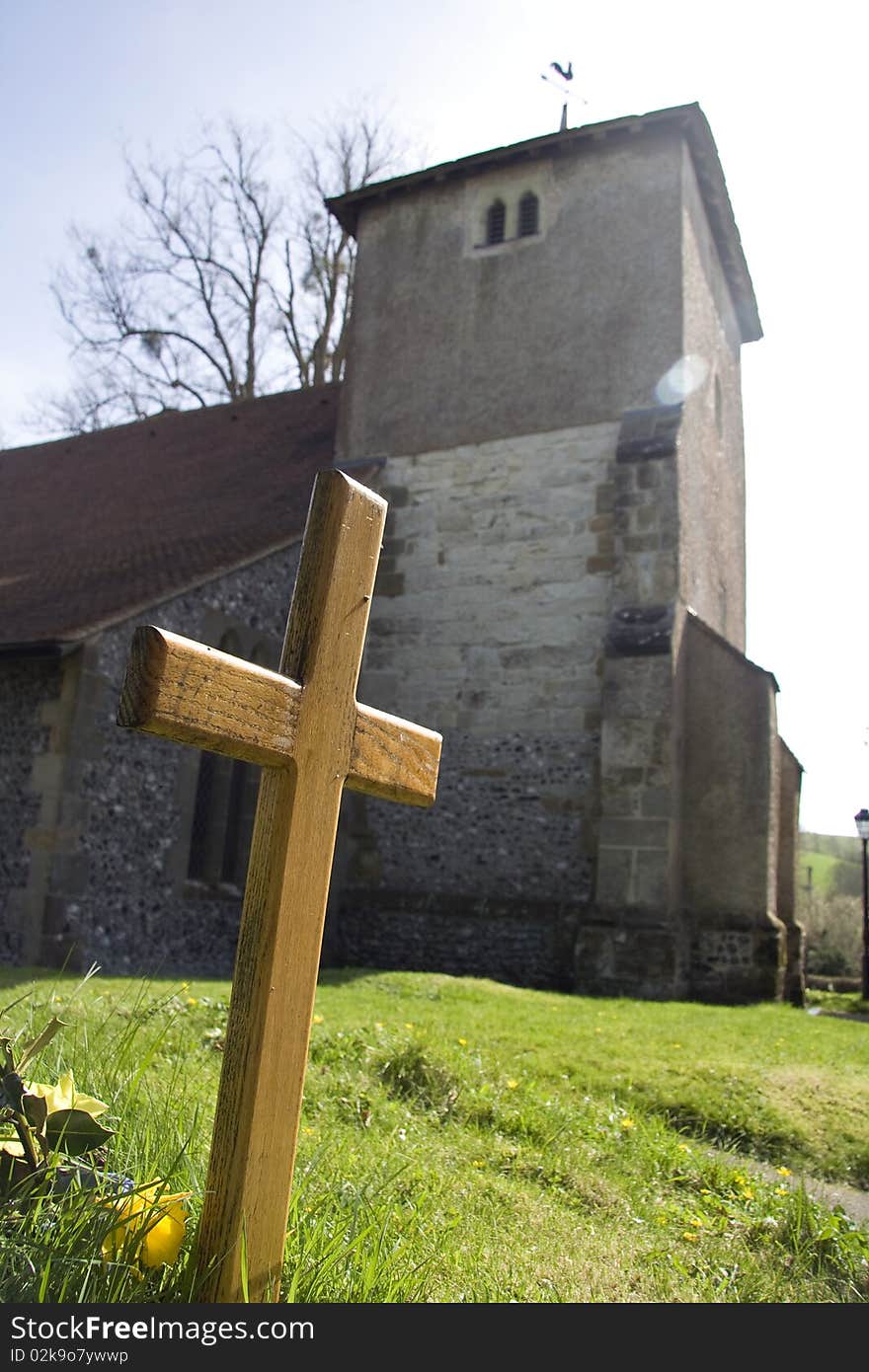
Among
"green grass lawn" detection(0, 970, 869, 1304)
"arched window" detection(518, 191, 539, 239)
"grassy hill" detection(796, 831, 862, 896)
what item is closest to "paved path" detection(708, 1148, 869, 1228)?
"green grass lawn" detection(0, 970, 869, 1304)

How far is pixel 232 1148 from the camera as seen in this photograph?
2203 mm

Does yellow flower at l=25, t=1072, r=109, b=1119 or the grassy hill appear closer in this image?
yellow flower at l=25, t=1072, r=109, b=1119

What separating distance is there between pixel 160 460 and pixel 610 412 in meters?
7.06

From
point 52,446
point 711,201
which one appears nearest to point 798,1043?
point 711,201

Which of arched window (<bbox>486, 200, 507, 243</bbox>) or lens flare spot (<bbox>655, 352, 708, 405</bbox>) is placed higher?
arched window (<bbox>486, 200, 507, 243</bbox>)

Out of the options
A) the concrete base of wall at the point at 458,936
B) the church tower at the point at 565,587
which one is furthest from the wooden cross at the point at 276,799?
the concrete base of wall at the point at 458,936

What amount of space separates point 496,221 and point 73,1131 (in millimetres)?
14678

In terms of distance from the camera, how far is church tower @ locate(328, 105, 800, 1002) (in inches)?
482

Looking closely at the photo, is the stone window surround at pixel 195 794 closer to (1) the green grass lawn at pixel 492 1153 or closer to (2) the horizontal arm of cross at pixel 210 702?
(1) the green grass lawn at pixel 492 1153

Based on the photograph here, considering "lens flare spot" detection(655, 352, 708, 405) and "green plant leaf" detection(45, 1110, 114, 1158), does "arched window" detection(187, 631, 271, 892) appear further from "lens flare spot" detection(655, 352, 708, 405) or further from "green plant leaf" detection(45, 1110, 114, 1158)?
"green plant leaf" detection(45, 1110, 114, 1158)

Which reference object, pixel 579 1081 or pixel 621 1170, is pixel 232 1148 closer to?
pixel 621 1170

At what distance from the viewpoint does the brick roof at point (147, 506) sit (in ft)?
37.4

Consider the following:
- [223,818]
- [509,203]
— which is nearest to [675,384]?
[509,203]

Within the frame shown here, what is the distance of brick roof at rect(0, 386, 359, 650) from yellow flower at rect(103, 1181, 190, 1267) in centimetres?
810
